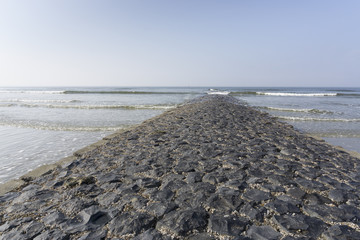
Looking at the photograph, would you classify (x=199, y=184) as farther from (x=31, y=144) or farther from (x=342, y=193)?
(x=31, y=144)

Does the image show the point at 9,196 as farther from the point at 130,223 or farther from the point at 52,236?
the point at 130,223

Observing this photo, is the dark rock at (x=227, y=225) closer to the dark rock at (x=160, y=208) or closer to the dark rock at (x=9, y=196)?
the dark rock at (x=160, y=208)

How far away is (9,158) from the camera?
6328 millimetres

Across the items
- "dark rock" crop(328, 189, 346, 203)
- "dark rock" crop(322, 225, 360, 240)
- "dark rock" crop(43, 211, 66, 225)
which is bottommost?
"dark rock" crop(43, 211, 66, 225)

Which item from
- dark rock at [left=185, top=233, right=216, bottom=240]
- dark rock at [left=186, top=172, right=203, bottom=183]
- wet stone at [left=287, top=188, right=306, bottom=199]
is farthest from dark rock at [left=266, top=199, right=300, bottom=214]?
dark rock at [left=186, top=172, right=203, bottom=183]

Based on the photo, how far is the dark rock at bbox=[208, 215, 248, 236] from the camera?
2416mm

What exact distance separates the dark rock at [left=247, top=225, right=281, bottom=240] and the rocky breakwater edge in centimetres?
1

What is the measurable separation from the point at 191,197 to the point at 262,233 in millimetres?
1153

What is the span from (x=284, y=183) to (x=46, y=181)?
465cm

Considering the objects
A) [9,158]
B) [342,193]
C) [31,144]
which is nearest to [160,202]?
[342,193]

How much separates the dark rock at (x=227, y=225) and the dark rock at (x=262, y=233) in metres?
0.10

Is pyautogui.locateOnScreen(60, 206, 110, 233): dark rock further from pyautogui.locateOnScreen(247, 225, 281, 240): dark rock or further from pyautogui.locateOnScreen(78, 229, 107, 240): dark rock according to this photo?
pyautogui.locateOnScreen(247, 225, 281, 240): dark rock

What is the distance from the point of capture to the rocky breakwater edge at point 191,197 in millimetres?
2492

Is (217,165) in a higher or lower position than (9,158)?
higher
